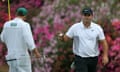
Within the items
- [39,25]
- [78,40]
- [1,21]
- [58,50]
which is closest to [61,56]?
[58,50]

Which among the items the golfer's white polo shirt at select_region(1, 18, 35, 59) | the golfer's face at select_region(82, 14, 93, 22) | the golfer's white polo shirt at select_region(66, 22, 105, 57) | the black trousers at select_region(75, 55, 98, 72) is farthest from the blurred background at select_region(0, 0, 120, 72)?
the golfer's face at select_region(82, 14, 93, 22)

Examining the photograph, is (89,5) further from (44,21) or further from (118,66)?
(118,66)

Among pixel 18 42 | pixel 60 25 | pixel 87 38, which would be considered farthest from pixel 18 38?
pixel 60 25

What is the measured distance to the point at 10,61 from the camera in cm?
1074

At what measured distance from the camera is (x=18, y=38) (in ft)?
34.6

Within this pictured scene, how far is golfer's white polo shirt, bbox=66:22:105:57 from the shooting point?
10094 mm

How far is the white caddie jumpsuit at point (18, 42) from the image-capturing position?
412 inches

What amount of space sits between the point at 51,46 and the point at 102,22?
4.07ft

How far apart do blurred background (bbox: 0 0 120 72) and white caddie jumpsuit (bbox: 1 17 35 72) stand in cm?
97

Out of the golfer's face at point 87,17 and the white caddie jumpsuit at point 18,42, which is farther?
the white caddie jumpsuit at point 18,42

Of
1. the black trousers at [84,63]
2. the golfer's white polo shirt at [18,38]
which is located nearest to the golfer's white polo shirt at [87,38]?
the black trousers at [84,63]

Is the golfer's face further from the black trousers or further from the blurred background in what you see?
the blurred background

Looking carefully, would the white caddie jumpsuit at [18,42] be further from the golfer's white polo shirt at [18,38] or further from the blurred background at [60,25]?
the blurred background at [60,25]

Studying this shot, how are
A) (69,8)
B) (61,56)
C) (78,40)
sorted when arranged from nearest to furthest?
(78,40) < (61,56) < (69,8)
